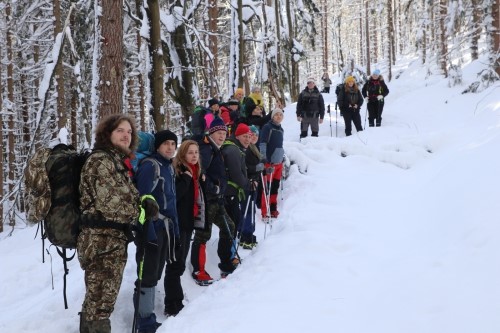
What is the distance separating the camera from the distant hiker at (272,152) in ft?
28.1

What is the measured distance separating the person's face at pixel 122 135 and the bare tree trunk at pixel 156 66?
13.9ft

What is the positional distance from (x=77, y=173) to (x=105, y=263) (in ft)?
2.91

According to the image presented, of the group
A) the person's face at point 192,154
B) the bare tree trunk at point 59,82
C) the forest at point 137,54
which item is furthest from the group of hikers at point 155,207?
the bare tree trunk at point 59,82

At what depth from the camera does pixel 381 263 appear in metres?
5.41

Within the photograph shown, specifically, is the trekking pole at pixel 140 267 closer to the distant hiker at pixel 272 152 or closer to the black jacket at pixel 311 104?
the distant hiker at pixel 272 152

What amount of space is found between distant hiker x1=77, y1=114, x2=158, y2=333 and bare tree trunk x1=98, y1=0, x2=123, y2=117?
2.10 meters

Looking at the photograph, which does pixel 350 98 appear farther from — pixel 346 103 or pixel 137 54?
pixel 137 54

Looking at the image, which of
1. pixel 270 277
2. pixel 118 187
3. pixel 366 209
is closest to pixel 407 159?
pixel 366 209

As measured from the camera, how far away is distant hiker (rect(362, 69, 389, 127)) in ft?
50.8

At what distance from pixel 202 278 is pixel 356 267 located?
6.88 feet

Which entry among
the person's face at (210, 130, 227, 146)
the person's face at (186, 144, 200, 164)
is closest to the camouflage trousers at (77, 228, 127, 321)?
the person's face at (186, 144, 200, 164)

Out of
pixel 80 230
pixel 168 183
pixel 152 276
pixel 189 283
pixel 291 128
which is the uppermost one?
pixel 291 128

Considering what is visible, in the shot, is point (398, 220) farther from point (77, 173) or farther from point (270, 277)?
point (77, 173)

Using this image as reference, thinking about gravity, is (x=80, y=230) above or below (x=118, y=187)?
below
